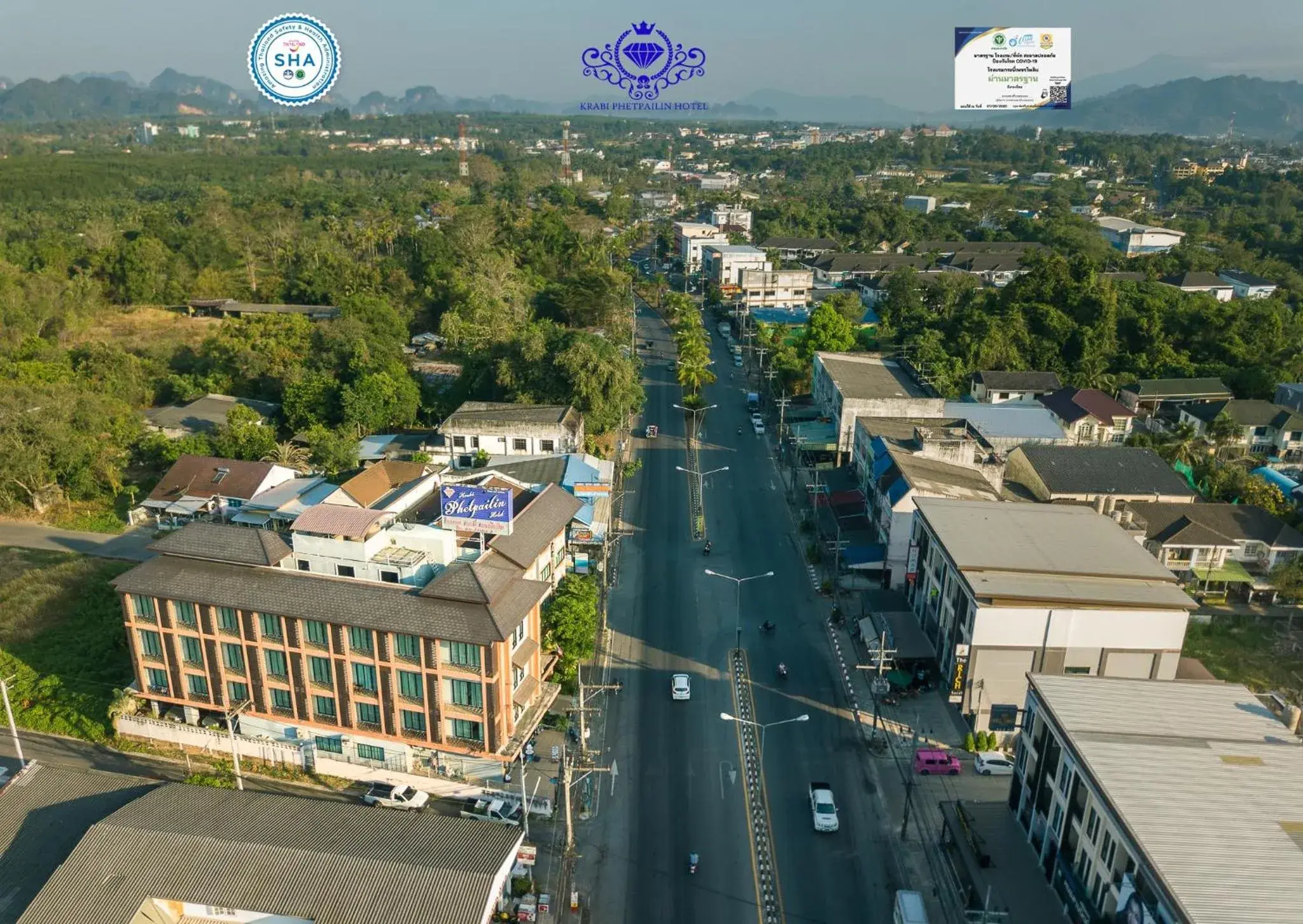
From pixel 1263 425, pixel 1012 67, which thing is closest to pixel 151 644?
pixel 1012 67

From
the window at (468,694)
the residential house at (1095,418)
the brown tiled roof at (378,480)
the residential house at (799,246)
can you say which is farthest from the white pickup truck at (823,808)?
the residential house at (799,246)

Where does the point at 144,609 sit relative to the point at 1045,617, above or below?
above

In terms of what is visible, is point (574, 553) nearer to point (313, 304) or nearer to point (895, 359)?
point (895, 359)

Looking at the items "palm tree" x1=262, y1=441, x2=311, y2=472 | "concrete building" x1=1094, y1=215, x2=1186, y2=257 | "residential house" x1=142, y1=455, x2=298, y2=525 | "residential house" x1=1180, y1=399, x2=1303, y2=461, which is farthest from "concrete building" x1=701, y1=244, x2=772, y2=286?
"residential house" x1=142, y1=455, x2=298, y2=525

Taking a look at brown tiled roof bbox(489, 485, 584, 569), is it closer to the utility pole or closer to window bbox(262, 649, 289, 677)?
window bbox(262, 649, 289, 677)

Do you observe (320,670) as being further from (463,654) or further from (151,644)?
(151,644)

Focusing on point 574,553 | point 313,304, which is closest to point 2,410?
point 574,553
